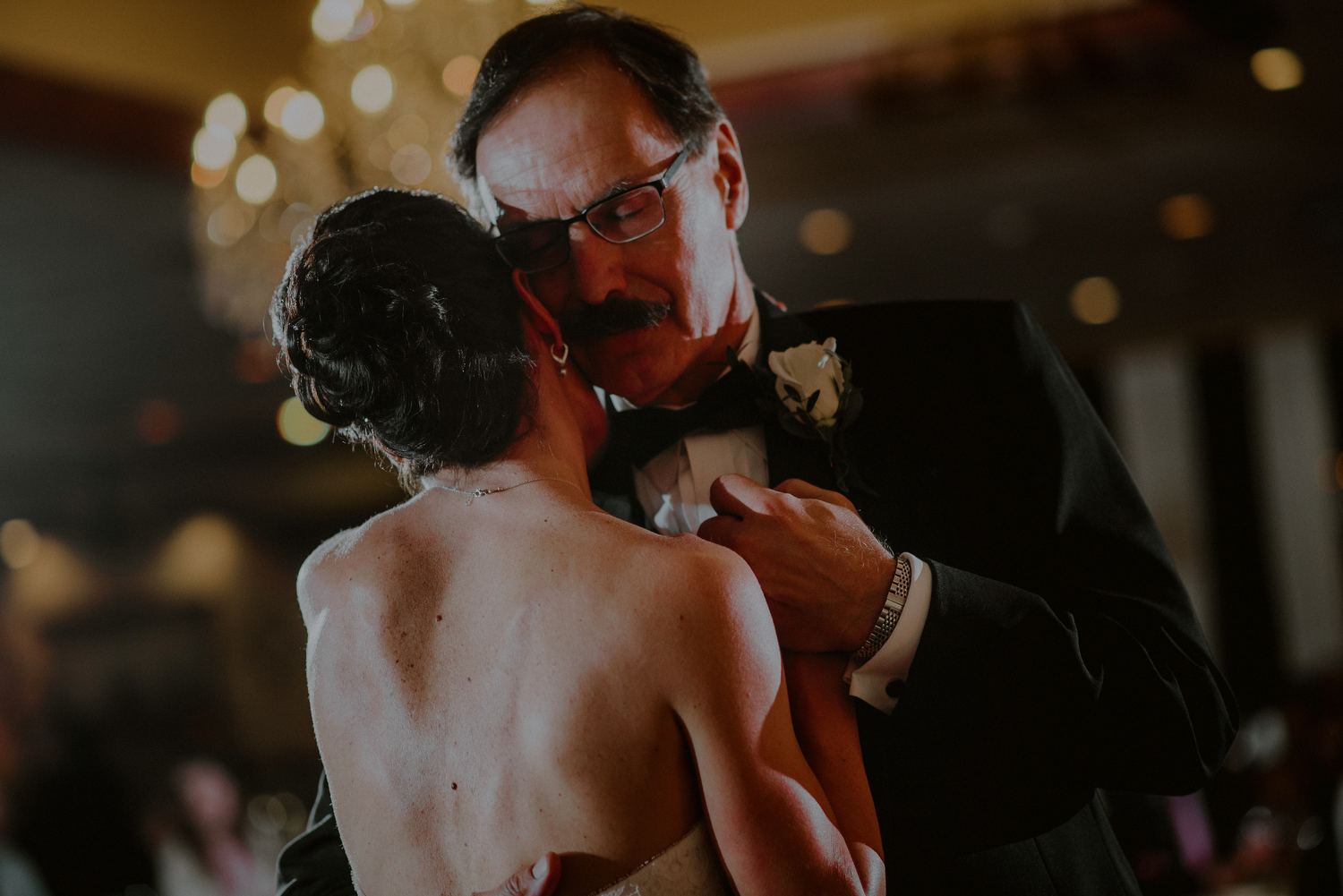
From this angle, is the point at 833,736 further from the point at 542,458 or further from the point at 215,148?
the point at 215,148

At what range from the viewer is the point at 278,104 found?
3.31m

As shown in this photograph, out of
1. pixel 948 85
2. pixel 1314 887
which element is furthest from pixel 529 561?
pixel 948 85

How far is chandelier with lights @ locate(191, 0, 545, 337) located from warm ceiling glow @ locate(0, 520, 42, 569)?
5.78 metres

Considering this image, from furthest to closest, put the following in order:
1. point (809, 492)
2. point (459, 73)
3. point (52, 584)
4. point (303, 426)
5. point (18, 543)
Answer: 1. point (18, 543)
2. point (52, 584)
3. point (459, 73)
4. point (303, 426)
5. point (809, 492)

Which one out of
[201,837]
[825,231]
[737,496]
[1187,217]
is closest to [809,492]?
[737,496]

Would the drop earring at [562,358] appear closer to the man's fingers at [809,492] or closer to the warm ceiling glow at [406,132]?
the man's fingers at [809,492]

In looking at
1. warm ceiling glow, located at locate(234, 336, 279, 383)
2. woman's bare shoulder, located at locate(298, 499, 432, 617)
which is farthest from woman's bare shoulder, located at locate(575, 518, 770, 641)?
warm ceiling glow, located at locate(234, 336, 279, 383)

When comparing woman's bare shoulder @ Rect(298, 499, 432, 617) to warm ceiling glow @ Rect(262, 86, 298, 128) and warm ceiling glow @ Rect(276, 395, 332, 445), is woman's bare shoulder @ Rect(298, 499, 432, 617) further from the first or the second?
warm ceiling glow @ Rect(262, 86, 298, 128)

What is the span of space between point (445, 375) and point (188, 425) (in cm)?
798

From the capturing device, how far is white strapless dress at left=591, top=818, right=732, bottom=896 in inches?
33.4

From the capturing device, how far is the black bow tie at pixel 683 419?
39.0 inches

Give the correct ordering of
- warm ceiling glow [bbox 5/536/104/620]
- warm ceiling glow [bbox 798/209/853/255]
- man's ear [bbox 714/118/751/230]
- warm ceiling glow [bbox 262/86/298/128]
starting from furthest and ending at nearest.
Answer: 1. warm ceiling glow [bbox 5/536/104/620]
2. warm ceiling glow [bbox 798/209/853/255]
3. warm ceiling glow [bbox 262/86/298/128]
4. man's ear [bbox 714/118/751/230]

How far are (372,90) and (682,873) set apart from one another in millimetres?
2876

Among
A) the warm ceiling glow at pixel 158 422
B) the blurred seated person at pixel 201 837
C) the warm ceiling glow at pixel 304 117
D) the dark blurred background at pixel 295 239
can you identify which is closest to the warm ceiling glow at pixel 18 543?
the dark blurred background at pixel 295 239
